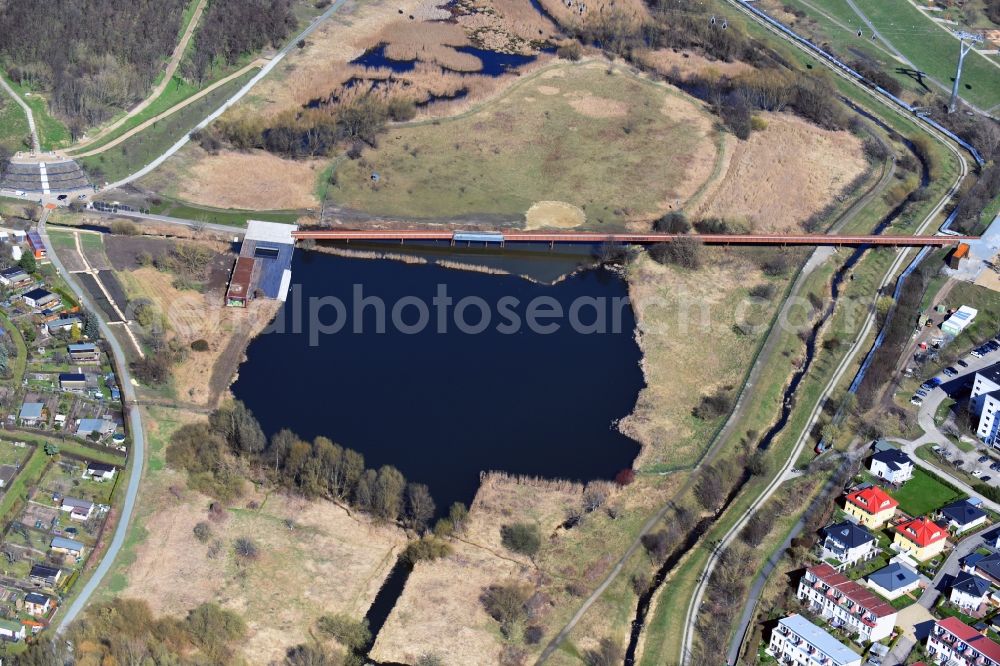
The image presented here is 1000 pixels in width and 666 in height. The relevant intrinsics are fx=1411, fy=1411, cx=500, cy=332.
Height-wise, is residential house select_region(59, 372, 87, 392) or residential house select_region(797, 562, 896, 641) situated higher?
residential house select_region(797, 562, 896, 641)

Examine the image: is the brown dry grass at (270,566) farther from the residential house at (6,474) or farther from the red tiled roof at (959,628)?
the red tiled roof at (959,628)

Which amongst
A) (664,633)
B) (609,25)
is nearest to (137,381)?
(664,633)

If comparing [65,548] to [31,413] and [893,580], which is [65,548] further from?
[893,580]

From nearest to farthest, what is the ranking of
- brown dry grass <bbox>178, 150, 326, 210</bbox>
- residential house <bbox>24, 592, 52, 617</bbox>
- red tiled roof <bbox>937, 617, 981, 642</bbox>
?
1. residential house <bbox>24, 592, 52, 617</bbox>
2. red tiled roof <bbox>937, 617, 981, 642</bbox>
3. brown dry grass <bbox>178, 150, 326, 210</bbox>

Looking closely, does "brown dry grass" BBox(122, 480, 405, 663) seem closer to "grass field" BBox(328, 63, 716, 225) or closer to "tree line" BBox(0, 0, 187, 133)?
"grass field" BBox(328, 63, 716, 225)

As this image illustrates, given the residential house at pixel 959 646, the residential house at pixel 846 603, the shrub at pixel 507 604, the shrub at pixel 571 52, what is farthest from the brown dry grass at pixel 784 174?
the shrub at pixel 507 604

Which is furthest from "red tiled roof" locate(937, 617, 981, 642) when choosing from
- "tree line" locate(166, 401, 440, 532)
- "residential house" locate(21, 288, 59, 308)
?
"residential house" locate(21, 288, 59, 308)

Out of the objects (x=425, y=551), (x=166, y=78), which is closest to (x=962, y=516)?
(x=425, y=551)
